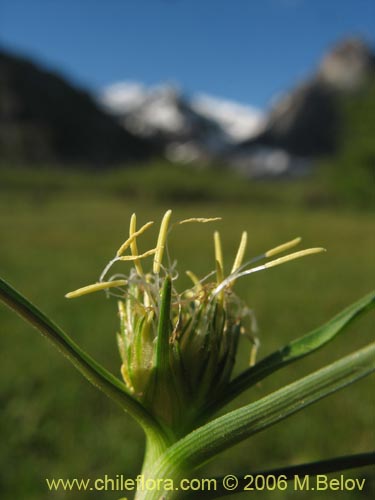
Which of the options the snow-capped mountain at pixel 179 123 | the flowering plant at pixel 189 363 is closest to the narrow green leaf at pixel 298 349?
the flowering plant at pixel 189 363

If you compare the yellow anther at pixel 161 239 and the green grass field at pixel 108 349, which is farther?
the green grass field at pixel 108 349

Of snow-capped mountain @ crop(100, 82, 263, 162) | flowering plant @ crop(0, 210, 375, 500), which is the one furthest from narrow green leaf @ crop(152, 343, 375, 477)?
snow-capped mountain @ crop(100, 82, 263, 162)

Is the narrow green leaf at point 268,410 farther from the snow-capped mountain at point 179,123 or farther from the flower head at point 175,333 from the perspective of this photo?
the snow-capped mountain at point 179,123

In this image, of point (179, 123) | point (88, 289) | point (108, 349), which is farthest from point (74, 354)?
point (179, 123)

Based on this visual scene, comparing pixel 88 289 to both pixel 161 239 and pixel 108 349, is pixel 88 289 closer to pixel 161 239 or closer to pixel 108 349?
pixel 161 239

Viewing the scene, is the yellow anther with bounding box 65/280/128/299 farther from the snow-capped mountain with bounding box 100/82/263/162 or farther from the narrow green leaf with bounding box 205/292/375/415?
the snow-capped mountain with bounding box 100/82/263/162

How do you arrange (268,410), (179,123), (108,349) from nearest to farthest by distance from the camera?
(268,410)
(108,349)
(179,123)

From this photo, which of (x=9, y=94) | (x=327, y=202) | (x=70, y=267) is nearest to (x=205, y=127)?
(x=9, y=94)
